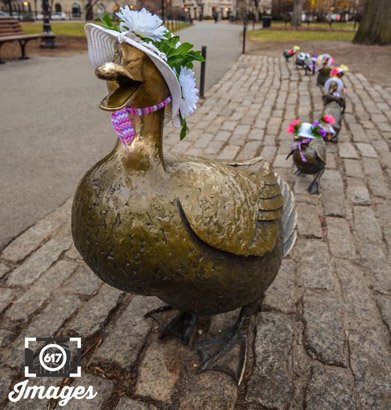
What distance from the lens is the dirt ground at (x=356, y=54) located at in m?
12.6

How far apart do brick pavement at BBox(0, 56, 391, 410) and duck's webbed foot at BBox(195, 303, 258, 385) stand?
5 cm

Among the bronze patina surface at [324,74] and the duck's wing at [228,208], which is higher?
the duck's wing at [228,208]

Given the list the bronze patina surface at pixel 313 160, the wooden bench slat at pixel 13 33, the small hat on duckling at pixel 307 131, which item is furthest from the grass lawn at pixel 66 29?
the bronze patina surface at pixel 313 160

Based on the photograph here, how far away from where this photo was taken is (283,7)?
53.0 meters

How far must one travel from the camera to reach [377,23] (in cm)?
1820

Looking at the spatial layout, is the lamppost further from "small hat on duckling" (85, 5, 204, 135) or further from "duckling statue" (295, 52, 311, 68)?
"small hat on duckling" (85, 5, 204, 135)

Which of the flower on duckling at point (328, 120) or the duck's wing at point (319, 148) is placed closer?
the duck's wing at point (319, 148)

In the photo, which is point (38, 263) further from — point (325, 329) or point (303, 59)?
point (303, 59)

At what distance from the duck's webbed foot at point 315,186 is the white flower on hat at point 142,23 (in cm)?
344

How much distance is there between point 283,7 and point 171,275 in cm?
5855

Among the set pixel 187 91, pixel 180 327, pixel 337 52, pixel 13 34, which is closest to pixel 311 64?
pixel 337 52

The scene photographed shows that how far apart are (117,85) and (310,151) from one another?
11.3 ft

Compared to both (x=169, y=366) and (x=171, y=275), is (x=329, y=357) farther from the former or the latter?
(x=171, y=275)

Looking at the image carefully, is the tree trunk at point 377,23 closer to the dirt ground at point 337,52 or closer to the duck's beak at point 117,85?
the dirt ground at point 337,52
